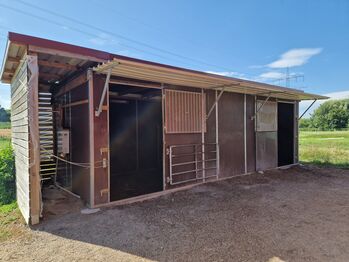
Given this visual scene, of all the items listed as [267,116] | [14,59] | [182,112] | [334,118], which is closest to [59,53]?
[14,59]

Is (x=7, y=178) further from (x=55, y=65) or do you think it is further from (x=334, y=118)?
(x=334, y=118)

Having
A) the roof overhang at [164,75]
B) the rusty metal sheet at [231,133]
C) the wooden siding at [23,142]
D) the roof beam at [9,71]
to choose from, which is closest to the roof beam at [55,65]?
the wooden siding at [23,142]

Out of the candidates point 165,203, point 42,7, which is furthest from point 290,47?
point 165,203

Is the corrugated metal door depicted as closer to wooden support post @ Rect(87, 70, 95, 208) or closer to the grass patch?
wooden support post @ Rect(87, 70, 95, 208)

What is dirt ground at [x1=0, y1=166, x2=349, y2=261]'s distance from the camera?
8.07ft

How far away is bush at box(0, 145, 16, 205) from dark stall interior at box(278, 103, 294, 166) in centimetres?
709

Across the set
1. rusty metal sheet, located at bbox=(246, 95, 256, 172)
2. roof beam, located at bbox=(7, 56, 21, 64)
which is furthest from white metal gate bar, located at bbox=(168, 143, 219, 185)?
roof beam, located at bbox=(7, 56, 21, 64)

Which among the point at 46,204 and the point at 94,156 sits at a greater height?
the point at 94,156

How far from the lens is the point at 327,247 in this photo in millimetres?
2574

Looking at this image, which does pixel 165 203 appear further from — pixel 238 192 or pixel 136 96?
pixel 136 96

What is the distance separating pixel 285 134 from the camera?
7902 millimetres

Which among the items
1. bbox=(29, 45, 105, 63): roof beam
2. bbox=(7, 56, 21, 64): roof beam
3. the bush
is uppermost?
bbox=(7, 56, 21, 64): roof beam

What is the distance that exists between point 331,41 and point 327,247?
16.8 meters

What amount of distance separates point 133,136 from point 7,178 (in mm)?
3263
